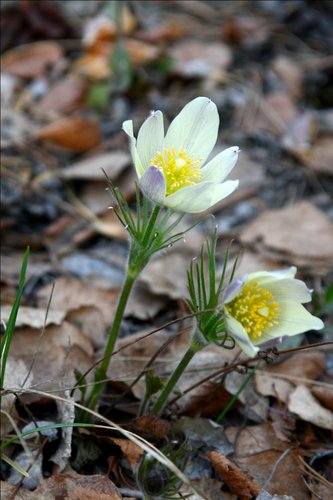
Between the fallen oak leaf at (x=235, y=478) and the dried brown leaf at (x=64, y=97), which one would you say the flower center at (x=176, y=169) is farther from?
the dried brown leaf at (x=64, y=97)

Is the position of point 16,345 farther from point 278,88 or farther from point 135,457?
point 278,88

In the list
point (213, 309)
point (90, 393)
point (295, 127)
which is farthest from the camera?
point (295, 127)

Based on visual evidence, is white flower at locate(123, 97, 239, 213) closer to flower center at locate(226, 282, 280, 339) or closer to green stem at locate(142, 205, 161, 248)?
green stem at locate(142, 205, 161, 248)

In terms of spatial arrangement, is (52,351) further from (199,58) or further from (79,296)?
(199,58)

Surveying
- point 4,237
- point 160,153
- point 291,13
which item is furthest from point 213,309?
point 291,13

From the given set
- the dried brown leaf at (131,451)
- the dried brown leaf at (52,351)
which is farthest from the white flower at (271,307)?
the dried brown leaf at (52,351)
